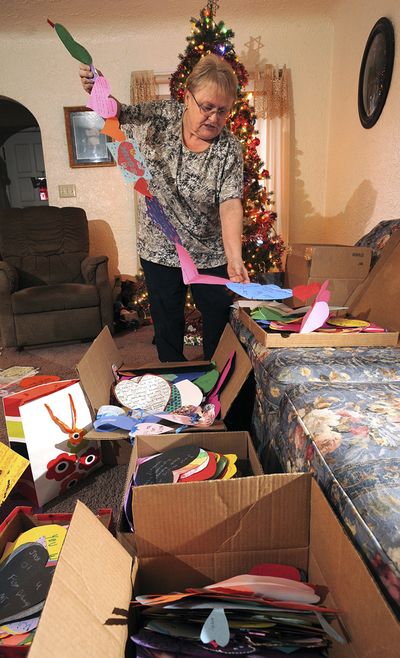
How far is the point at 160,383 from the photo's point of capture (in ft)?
4.88

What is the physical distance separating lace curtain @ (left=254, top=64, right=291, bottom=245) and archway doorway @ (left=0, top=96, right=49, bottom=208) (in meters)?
3.74

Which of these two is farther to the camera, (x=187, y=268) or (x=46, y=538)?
(x=187, y=268)

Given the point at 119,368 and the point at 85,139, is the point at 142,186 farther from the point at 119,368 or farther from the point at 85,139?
the point at 85,139

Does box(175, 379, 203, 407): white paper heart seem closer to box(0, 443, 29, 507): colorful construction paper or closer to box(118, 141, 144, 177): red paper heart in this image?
box(0, 443, 29, 507): colorful construction paper

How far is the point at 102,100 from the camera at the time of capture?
1.29 meters

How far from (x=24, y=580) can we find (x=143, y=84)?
3.78 meters

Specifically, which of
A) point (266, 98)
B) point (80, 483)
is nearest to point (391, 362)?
point (80, 483)

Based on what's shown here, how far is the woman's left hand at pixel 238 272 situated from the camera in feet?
4.90

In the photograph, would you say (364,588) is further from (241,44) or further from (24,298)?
(241,44)

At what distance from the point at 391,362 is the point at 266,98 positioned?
3.15 meters

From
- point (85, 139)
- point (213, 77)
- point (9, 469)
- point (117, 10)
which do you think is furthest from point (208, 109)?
point (85, 139)

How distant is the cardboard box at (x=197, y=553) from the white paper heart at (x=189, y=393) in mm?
678

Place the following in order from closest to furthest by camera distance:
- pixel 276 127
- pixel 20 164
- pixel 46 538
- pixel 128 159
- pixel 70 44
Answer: pixel 46 538 < pixel 70 44 < pixel 128 159 < pixel 276 127 < pixel 20 164

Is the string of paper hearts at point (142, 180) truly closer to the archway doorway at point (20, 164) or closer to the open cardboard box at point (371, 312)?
the open cardboard box at point (371, 312)
